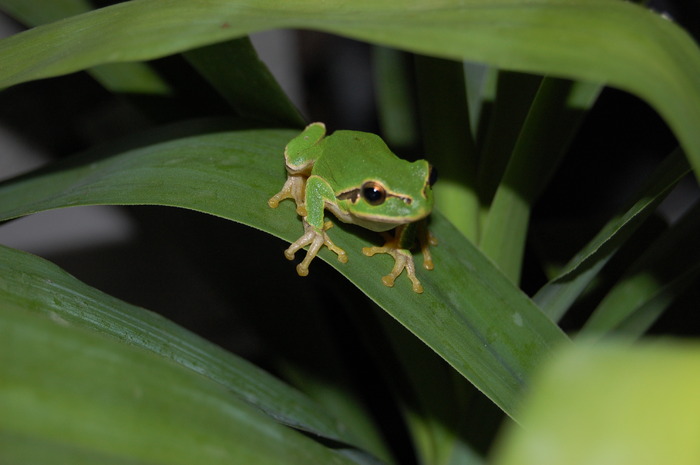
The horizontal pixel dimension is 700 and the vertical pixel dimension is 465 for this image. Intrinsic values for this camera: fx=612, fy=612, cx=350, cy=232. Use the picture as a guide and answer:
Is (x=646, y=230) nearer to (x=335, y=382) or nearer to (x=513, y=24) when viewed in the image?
(x=335, y=382)

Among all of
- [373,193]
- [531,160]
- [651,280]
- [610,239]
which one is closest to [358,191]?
[373,193]

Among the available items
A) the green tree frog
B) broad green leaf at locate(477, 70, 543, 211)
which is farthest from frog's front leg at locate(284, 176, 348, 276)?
broad green leaf at locate(477, 70, 543, 211)

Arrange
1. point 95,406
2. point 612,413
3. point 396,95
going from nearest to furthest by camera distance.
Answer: point 612,413 → point 95,406 → point 396,95

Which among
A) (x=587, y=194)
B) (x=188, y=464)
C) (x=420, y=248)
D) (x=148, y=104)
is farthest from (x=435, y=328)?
(x=587, y=194)

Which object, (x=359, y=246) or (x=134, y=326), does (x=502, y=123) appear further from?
(x=134, y=326)

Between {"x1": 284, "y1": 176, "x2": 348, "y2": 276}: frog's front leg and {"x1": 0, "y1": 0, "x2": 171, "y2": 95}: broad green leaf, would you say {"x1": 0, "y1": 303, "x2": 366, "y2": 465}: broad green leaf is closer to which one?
{"x1": 284, "y1": 176, "x2": 348, "y2": 276}: frog's front leg

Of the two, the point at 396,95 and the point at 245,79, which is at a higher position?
the point at 396,95

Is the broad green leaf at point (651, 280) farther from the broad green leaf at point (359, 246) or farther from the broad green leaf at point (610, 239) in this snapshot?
the broad green leaf at point (359, 246)
